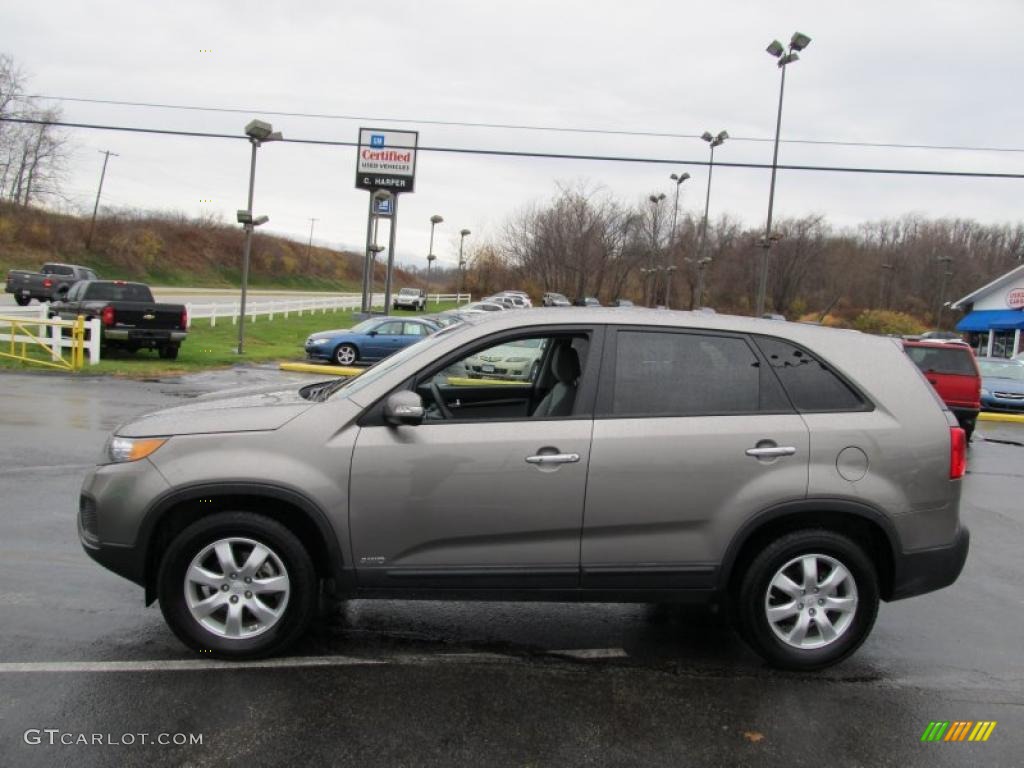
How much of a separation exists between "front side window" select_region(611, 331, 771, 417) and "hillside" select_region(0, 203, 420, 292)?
6067 centimetres

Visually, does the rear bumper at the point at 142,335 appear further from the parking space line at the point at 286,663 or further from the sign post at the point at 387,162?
the parking space line at the point at 286,663

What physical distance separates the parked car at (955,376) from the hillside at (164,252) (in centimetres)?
5741

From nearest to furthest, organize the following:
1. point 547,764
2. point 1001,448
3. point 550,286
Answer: point 547,764 → point 1001,448 → point 550,286

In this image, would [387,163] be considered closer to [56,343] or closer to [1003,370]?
[56,343]

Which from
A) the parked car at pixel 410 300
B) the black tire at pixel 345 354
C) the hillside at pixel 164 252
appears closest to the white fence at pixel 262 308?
the black tire at pixel 345 354

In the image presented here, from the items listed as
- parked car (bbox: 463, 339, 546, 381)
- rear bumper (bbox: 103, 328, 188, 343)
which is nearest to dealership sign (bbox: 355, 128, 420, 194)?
rear bumper (bbox: 103, 328, 188, 343)

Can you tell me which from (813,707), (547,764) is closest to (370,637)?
(547,764)

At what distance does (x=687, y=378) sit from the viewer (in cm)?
407

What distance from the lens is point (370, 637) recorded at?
4.29 m

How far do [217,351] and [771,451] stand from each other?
20297 millimetres

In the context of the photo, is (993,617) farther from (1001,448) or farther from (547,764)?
(1001,448)

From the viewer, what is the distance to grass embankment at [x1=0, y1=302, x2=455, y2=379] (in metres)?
16.9

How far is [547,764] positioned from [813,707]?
1.42 metres

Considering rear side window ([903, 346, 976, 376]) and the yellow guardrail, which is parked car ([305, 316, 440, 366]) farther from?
rear side window ([903, 346, 976, 376])
